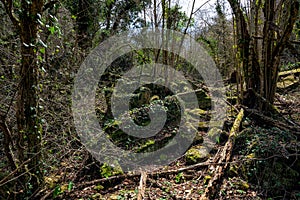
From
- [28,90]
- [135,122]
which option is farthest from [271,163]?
[28,90]

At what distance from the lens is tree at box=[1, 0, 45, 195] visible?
7.19ft

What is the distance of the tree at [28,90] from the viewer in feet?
7.19

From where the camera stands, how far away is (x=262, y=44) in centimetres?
418

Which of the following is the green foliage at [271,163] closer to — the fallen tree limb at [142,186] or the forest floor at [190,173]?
the forest floor at [190,173]

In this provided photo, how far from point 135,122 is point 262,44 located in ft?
10.2

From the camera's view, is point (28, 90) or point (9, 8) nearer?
point (9, 8)

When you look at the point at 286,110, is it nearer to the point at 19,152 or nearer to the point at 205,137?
the point at 205,137

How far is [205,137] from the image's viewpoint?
4.05m

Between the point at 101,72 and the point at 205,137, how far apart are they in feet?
11.4

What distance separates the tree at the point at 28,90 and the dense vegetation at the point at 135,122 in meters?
0.01

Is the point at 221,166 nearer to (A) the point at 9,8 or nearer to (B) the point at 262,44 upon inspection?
(B) the point at 262,44

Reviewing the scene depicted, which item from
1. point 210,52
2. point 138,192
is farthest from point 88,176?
point 210,52

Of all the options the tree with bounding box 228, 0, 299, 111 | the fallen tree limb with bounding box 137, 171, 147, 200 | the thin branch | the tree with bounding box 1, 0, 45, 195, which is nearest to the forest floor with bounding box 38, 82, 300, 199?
the fallen tree limb with bounding box 137, 171, 147, 200

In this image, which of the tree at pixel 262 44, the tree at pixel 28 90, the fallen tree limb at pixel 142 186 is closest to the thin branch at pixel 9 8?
the tree at pixel 28 90
